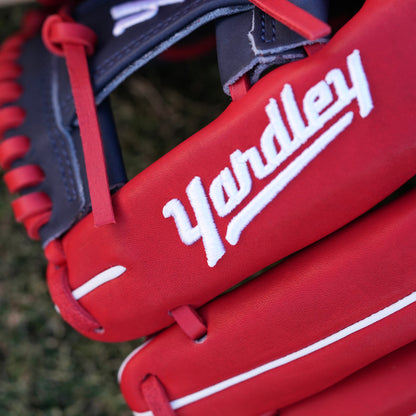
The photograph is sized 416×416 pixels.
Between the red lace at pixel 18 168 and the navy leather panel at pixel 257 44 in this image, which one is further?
the red lace at pixel 18 168

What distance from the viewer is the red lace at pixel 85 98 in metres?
0.73

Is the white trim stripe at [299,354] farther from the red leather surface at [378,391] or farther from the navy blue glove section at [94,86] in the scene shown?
the navy blue glove section at [94,86]

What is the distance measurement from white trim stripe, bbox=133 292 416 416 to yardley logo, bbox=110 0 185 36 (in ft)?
2.00

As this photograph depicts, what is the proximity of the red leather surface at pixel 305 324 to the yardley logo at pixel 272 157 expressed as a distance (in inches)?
4.9

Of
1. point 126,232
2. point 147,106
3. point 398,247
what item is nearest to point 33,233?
point 126,232

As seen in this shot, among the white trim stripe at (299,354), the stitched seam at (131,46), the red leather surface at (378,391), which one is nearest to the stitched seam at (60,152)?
the stitched seam at (131,46)

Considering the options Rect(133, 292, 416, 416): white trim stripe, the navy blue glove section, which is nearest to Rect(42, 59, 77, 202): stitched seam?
the navy blue glove section

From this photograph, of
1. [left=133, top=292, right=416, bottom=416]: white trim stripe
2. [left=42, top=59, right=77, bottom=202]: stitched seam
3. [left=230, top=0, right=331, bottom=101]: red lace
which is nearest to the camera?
[left=230, top=0, right=331, bottom=101]: red lace

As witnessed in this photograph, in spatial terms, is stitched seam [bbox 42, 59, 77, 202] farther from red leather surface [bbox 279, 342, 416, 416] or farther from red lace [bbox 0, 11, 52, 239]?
red leather surface [bbox 279, 342, 416, 416]

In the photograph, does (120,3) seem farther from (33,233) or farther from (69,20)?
(33,233)

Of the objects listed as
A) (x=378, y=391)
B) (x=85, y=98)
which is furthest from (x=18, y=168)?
(x=378, y=391)

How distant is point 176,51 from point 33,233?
584mm

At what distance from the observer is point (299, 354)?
756 mm

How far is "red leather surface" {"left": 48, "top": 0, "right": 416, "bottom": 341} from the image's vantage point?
64 centimetres
